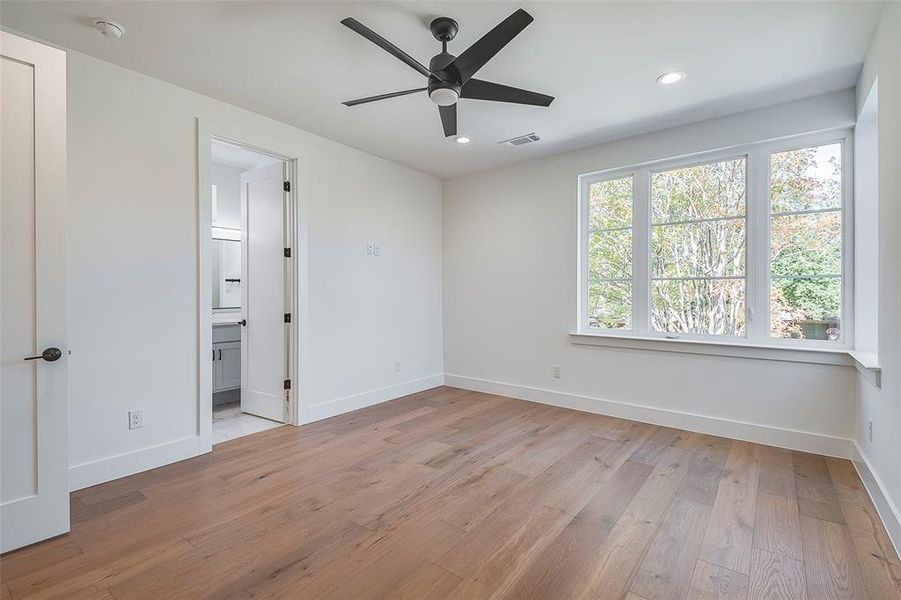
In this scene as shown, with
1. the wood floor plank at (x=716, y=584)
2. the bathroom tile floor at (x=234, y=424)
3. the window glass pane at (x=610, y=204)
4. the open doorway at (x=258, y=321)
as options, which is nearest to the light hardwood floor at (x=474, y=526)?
the wood floor plank at (x=716, y=584)

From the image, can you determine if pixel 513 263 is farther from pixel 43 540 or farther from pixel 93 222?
pixel 43 540

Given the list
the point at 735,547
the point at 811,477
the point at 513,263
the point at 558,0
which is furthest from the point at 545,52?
the point at 811,477

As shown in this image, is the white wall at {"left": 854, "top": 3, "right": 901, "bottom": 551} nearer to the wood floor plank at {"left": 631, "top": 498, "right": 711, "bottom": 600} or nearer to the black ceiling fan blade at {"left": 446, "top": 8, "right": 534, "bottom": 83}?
the wood floor plank at {"left": 631, "top": 498, "right": 711, "bottom": 600}

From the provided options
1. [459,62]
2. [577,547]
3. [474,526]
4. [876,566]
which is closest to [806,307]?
[876,566]

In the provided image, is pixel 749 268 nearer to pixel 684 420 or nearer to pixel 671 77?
pixel 684 420

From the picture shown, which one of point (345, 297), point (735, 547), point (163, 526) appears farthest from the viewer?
point (345, 297)

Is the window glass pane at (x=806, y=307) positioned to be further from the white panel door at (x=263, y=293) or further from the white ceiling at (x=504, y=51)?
the white panel door at (x=263, y=293)

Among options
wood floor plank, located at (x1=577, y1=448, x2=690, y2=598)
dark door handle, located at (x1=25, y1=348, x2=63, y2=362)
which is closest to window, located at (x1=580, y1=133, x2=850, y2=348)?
wood floor plank, located at (x1=577, y1=448, x2=690, y2=598)

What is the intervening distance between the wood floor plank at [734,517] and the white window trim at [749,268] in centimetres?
88

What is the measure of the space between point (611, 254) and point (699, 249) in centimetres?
76

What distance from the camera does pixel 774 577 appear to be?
1.73 m

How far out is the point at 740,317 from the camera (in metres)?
3.40

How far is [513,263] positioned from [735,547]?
324 cm

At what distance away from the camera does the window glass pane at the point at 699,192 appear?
3.44 meters
